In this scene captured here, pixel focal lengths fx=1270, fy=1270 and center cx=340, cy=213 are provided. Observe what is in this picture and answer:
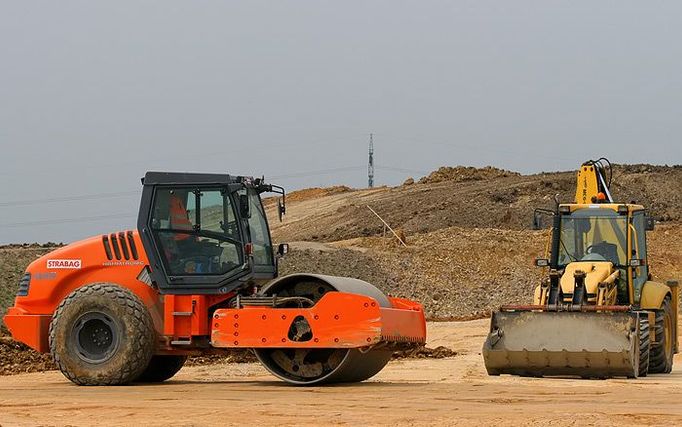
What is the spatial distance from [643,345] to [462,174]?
1875 inches

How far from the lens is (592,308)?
57.3 feet

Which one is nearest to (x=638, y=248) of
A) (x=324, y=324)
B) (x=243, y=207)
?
(x=324, y=324)

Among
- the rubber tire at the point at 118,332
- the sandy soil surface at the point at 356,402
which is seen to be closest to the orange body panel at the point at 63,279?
the rubber tire at the point at 118,332

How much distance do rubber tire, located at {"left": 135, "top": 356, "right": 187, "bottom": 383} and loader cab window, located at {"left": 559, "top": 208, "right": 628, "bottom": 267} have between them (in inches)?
246

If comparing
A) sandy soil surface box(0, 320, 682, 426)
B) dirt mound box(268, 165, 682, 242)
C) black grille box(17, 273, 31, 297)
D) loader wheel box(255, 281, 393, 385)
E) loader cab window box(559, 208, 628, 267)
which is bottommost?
sandy soil surface box(0, 320, 682, 426)

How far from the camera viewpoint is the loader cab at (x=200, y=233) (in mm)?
15867

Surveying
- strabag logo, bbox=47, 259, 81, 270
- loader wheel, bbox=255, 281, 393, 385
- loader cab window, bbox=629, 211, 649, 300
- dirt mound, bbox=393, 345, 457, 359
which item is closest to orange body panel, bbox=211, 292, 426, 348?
loader wheel, bbox=255, 281, 393, 385

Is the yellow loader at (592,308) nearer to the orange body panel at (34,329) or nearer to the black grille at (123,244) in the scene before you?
the black grille at (123,244)

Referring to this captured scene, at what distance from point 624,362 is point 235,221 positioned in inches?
221

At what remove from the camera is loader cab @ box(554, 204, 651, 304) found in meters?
19.2

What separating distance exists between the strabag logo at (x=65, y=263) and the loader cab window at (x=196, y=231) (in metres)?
1.16

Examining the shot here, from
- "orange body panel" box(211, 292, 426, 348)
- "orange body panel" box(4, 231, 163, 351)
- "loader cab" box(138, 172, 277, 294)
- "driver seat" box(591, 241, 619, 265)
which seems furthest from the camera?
"driver seat" box(591, 241, 619, 265)

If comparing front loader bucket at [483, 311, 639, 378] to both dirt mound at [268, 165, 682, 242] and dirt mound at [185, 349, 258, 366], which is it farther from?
dirt mound at [268, 165, 682, 242]

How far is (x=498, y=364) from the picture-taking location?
17.7 meters
